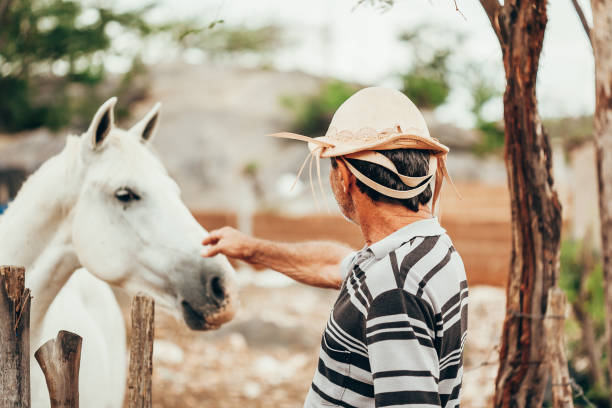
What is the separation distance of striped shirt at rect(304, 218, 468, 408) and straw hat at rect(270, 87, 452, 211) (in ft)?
0.41

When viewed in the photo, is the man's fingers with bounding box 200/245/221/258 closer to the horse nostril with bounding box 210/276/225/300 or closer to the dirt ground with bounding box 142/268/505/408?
the horse nostril with bounding box 210/276/225/300

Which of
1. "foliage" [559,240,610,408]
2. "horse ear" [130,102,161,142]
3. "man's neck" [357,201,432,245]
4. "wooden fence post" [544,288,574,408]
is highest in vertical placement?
"horse ear" [130,102,161,142]

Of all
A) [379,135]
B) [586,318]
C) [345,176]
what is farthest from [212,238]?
[586,318]

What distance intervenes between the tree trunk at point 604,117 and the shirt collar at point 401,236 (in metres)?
0.52

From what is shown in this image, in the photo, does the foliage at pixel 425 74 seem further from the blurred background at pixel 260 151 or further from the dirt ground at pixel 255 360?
the dirt ground at pixel 255 360

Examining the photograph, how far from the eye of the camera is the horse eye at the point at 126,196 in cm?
233

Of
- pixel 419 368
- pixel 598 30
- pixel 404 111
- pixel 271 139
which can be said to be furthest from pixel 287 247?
pixel 271 139

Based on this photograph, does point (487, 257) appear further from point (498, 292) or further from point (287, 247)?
point (287, 247)

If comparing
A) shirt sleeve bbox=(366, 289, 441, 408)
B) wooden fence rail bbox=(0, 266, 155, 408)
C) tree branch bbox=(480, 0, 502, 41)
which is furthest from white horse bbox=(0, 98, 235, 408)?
tree branch bbox=(480, 0, 502, 41)

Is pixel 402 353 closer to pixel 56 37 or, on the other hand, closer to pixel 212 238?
pixel 212 238

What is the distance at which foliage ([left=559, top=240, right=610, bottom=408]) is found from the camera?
504 centimetres

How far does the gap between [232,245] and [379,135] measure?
0.76 m

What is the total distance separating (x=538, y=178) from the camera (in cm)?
245

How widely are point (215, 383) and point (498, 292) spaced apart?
628 centimetres
